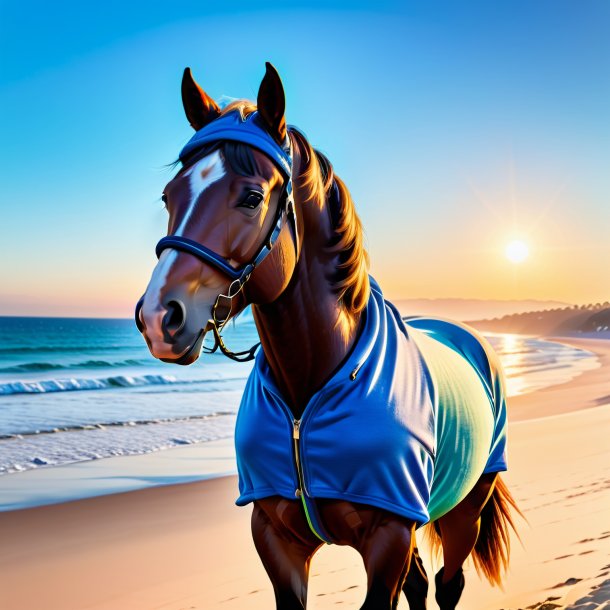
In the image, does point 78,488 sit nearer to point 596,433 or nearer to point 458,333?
point 458,333

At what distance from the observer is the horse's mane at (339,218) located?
1.86 metres

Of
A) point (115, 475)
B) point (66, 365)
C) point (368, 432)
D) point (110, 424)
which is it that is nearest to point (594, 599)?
point (368, 432)

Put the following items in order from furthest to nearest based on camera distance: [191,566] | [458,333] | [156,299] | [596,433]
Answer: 1. [596,433]
2. [191,566]
3. [458,333]
4. [156,299]

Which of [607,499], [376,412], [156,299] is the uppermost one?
[156,299]

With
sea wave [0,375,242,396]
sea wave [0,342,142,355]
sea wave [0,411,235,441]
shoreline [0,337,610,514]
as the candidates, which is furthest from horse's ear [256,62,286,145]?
sea wave [0,342,142,355]

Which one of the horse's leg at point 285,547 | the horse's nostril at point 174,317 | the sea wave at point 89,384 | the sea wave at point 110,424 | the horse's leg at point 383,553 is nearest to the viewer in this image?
the horse's nostril at point 174,317

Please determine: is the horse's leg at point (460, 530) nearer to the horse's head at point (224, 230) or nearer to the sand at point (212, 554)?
the sand at point (212, 554)

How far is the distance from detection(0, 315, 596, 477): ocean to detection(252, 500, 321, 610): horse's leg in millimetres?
557

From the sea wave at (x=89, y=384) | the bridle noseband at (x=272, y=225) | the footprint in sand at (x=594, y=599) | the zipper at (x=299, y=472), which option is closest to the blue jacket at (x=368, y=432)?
the zipper at (x=299, y=472)

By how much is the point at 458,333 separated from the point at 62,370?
2463 cm

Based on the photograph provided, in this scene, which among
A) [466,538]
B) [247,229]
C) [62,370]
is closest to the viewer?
[247,229]

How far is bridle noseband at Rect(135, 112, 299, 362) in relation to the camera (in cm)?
158

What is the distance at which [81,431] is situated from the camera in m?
9.98

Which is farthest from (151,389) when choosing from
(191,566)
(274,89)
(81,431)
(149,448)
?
(274,89)
